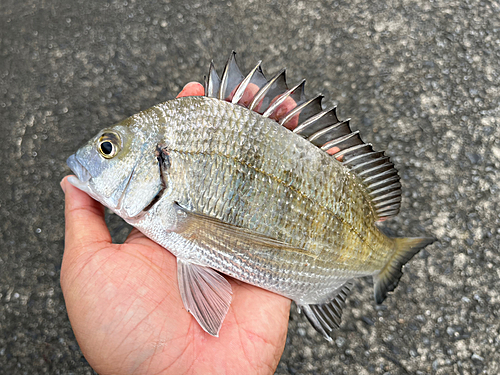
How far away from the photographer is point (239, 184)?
1.81 metres

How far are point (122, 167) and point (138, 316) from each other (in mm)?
675

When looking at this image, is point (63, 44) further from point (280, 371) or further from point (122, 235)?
point (280, 371)

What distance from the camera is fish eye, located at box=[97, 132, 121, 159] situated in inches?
69.4

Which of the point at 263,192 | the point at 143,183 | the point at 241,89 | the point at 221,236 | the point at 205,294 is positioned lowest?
the point at 205,294

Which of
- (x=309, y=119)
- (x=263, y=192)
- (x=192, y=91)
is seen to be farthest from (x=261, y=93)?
(x=192, y=91)

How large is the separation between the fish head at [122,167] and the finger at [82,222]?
16 centimetres

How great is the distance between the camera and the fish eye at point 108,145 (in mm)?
1763

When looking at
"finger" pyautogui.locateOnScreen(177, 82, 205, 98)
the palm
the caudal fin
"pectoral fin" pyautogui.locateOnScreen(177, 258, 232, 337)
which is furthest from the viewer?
"finger" pyautogui.locateOnScreen(177, 82, 205, 98)

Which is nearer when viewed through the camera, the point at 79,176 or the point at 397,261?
the point at 79,176

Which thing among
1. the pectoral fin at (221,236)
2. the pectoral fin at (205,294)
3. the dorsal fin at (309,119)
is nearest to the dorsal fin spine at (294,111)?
the dorsal fin at (309,119)

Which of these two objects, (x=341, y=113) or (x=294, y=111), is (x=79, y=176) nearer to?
(x=294, y=111)

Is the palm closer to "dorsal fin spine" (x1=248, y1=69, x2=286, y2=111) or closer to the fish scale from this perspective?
the fish scale

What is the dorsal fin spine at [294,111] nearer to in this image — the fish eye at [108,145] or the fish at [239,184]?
the fish at [239,184]

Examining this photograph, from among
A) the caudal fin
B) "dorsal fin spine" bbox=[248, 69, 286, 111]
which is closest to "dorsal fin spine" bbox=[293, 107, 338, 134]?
"dorsal fin spine" bbox=[248, 69, 286, 111]
